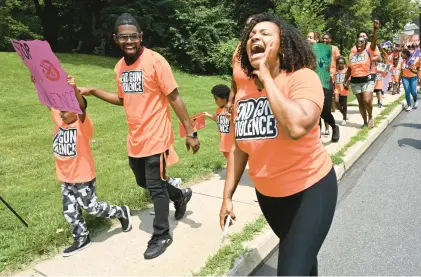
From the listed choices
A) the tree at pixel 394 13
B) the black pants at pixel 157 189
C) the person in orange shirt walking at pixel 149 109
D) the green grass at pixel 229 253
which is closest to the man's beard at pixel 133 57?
the person in orange shirt walking at pixel 149 109

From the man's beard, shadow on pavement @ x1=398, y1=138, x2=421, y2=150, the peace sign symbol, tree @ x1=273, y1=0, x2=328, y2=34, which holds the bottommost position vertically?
shadow on pavement @ x1=398, y1=138, x2=421, y2=150

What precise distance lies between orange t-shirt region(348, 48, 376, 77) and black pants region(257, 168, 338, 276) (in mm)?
7237

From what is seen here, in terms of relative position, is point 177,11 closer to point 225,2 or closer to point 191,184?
point 225,2

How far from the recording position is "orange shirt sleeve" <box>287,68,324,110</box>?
A: 1.96m

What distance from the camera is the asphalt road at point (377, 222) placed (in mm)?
3410

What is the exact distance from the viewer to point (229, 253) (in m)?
3.40

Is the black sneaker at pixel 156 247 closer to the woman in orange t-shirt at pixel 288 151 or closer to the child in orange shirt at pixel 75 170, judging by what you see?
the child in orange shirt at pixel 75 170

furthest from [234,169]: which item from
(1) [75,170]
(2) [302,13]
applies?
(2) [302,13]

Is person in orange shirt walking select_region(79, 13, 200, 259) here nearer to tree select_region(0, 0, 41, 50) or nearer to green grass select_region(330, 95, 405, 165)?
green grass select_region(330, 95, 405, 165)

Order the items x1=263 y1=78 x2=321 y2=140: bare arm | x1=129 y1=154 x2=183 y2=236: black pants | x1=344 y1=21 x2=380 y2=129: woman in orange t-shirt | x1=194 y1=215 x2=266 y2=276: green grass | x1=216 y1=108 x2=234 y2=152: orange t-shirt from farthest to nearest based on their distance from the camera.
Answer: x1=344 y1=21 x2=380 y2=129: woman in orange t-shirt < x1=216 y1=108 x2=234 y2=152: orange t-shirt < x1=129 y1=154 x2=183 y2=236: black pants < x1=194 y1=215 x2=266 y2=276: green grass < x1=263 y1=78 x2=321 y2=140: bare arm

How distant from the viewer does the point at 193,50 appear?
18609 mm

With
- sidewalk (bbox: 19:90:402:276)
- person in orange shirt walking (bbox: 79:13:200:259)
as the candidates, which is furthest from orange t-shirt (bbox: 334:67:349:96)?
person in orange shirt walking (bbox: 79:13:200:259)

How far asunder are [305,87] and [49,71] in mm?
2205

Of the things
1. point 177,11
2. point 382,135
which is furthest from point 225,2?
point 382,135
